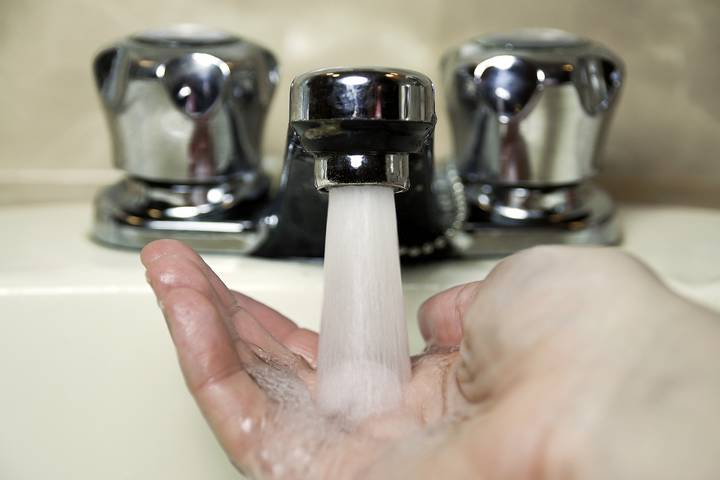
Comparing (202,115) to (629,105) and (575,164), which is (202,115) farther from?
(629,105)

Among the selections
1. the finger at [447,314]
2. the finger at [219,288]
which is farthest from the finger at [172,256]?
the finger at [447,314]

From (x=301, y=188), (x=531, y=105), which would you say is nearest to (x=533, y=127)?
(x=531, y=105)

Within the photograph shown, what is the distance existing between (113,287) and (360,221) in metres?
0.19

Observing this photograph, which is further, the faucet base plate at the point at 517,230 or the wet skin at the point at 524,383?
the faucet base plate at the point at 517,230

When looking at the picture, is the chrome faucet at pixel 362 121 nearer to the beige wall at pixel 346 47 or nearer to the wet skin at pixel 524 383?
the wet skin at pixel 524 383

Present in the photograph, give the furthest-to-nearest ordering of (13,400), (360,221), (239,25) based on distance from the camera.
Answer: (239,25) → (13,400) → (360,221)

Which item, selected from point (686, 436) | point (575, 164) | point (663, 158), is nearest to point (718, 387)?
point (686, 436)

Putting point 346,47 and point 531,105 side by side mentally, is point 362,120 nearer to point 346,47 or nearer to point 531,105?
point 531,105

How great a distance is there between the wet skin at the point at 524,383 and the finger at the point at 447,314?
22 mm

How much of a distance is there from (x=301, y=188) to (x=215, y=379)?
0.17 meters

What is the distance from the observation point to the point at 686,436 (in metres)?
0.25

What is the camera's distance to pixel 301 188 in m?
0.47

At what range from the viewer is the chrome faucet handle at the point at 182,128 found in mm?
507

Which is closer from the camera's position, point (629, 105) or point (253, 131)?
point (253, 131)
